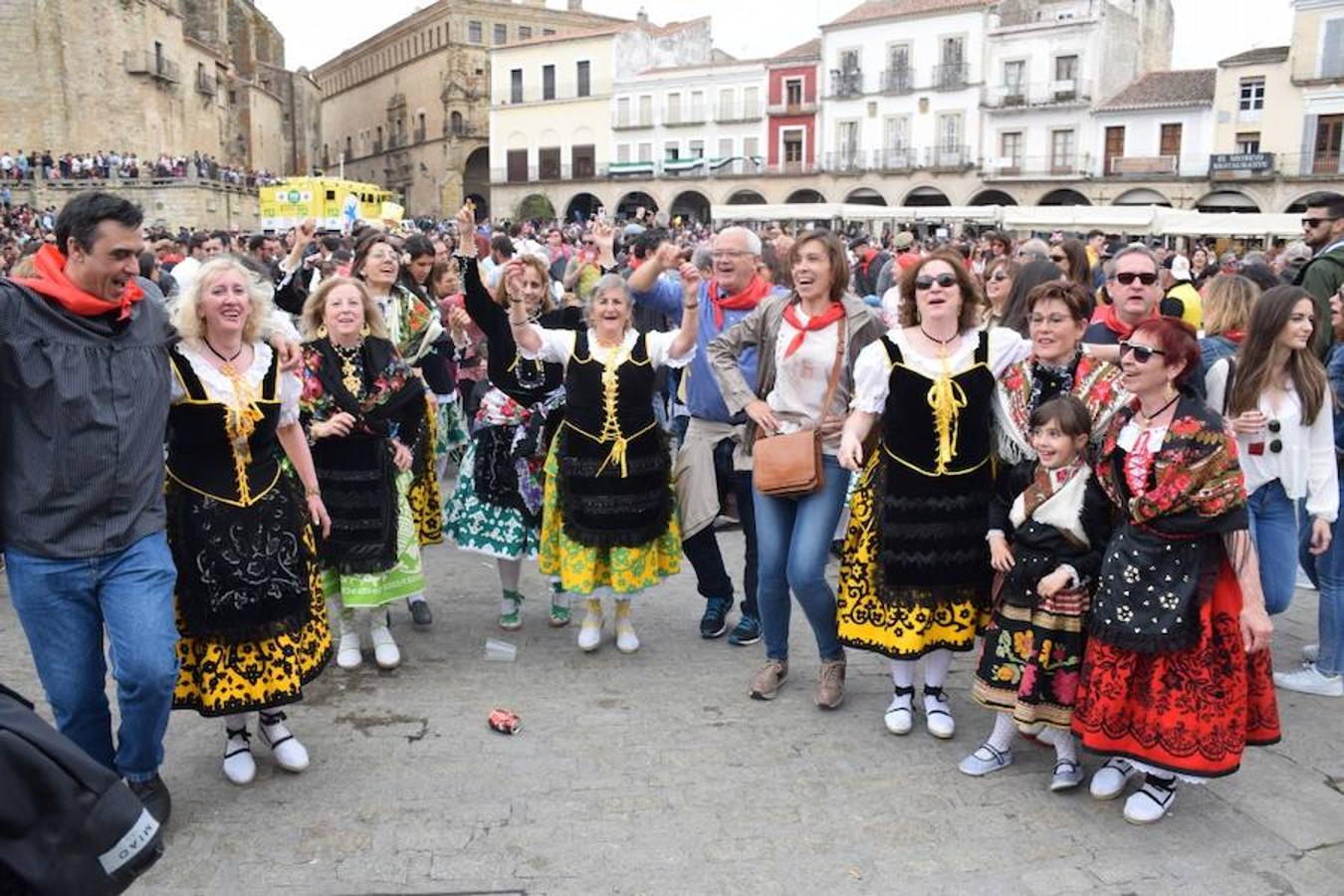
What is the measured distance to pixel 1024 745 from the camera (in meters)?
4.57

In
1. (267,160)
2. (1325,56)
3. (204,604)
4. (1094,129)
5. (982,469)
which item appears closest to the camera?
(204,604)

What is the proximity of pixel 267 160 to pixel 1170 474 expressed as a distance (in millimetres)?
67235

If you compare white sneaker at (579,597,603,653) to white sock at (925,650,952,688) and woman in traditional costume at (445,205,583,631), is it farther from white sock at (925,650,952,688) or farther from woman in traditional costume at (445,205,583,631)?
white sock at (925,650,952,688)

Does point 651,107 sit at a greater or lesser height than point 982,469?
greater

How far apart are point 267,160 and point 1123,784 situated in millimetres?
67159

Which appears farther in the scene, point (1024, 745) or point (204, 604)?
point (1024, 745)

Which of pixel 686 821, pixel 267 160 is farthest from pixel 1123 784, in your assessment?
pixel 267 160

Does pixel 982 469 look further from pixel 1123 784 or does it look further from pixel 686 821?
pixel 686 821

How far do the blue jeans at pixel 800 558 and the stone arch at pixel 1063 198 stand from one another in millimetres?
41353

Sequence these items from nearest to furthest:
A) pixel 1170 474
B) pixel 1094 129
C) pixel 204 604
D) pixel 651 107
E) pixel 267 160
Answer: pixel 1170 474, pixel 204 604, pixel 1094 129, pixel 651 107, pixel 267 160

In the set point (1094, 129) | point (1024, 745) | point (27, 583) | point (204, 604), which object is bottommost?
point (1024, 745)

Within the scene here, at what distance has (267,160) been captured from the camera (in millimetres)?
63844

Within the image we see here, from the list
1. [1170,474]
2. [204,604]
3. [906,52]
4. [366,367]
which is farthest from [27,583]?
[906,52]

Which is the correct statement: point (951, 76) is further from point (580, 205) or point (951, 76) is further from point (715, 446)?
point (715, 446)
